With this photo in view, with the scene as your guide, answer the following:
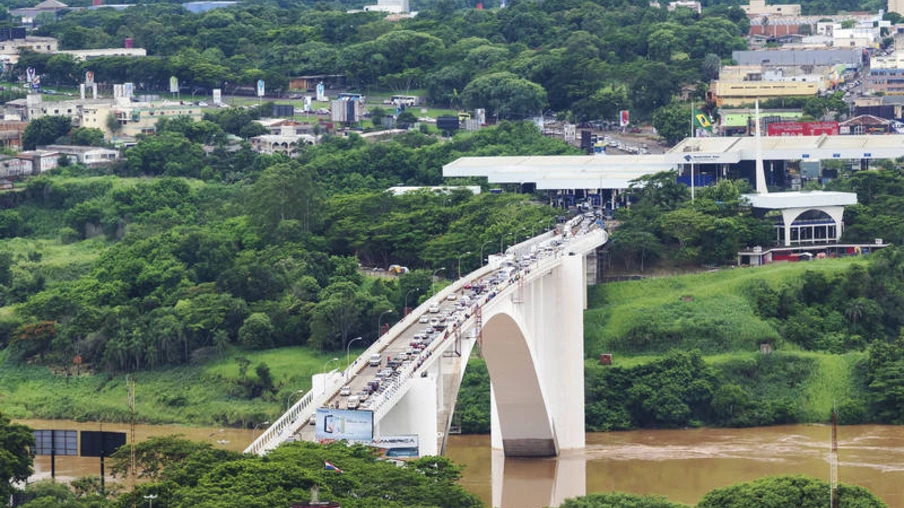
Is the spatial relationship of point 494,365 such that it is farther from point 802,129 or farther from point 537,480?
point 802,129

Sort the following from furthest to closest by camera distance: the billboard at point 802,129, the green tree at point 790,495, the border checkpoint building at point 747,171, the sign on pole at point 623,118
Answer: the sign on pole at point 623,118 < the billboard at point 802,129 < the border checkpoint building at point 747,171 < the green tree at point 790,495

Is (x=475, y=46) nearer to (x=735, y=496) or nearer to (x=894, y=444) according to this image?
(x=894, y=444)

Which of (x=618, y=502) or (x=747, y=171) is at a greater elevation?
(x=747, y=171)

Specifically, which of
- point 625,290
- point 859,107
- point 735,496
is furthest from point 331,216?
point 735,496

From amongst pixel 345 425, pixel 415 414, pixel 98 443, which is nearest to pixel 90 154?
pixel 98 443

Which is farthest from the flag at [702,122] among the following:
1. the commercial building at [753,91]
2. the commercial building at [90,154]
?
the commercial building at [90,154]

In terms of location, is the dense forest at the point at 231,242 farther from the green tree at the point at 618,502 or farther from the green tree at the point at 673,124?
the green tree at the point at 618,502
